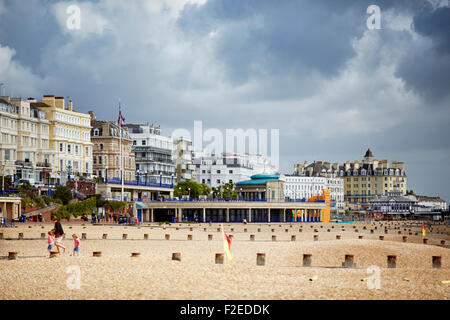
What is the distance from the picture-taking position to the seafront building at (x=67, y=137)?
102 m

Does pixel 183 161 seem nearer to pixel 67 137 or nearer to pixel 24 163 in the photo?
pixel 67 137

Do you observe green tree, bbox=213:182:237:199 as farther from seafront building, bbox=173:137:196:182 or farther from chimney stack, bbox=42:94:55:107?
chimney stack, bbox=42:94:55:107

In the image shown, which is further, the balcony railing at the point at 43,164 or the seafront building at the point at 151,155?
the seafront building at the point at 151,155

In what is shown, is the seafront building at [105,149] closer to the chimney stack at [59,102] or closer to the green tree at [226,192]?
the chimney stack at [59,102]

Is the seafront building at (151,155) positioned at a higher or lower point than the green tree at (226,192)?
higher

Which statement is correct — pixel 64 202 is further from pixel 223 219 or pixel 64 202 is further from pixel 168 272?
pixel 168 272

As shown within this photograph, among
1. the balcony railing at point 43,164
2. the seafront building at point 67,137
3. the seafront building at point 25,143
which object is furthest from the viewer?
the seafront building at point 67,137

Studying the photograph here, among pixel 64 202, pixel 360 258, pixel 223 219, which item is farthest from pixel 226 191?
pixel 360 258

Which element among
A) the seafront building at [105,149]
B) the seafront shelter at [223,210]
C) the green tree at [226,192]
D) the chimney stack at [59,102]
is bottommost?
the seafront shelter at [223,210]

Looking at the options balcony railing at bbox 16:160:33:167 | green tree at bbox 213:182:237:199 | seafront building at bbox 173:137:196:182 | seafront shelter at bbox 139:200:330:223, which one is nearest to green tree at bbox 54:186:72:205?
balcony railing at bbox 16:160:33:167

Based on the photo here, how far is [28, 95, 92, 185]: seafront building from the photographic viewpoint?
10219cm

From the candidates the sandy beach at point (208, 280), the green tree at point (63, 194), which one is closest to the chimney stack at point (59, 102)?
the green tree at point (63, 194)

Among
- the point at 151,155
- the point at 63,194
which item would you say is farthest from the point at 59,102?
the point at 151,155
